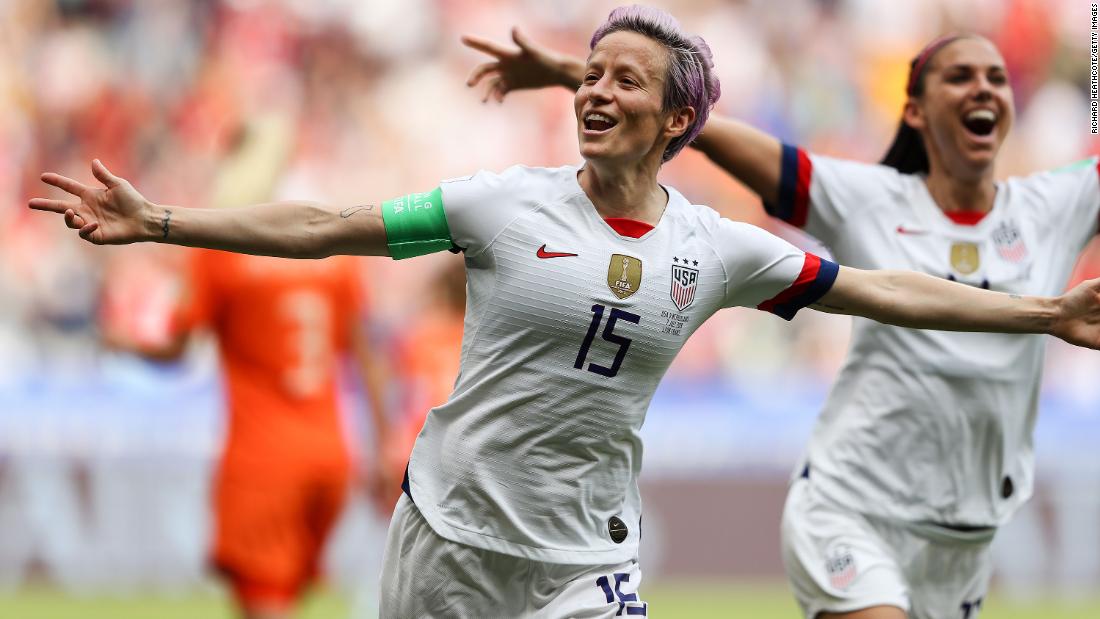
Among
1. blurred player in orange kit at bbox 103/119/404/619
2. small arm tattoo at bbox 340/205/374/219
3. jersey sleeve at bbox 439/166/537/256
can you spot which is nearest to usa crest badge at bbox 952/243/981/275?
jersey sleeve at bbox 439/166/537/256

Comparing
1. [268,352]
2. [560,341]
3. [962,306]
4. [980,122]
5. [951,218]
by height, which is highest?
[980,122]

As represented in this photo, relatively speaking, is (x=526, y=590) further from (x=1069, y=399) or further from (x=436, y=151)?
(x=436, y=151)

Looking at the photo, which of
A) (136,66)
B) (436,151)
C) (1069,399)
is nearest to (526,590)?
(1069,399)

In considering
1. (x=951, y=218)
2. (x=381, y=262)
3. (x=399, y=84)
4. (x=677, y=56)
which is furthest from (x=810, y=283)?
(x=399, y=84)

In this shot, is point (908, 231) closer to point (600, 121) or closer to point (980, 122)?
point (980, 122)

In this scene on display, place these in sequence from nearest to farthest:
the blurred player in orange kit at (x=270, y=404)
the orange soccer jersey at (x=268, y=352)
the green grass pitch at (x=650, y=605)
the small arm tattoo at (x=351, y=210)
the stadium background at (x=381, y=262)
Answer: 1. the small arm tattoo at (x=351, y=210)
2. the blurred player in orange kit at (x=270, y=404)
3. the orange soccer jersey at (x=268, y=352)
4. the green grass pitch at (x=650, y=605)
5. the stadium background at (x=381, y=262)

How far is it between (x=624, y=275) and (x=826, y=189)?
73.5 inches

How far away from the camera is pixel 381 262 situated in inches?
569

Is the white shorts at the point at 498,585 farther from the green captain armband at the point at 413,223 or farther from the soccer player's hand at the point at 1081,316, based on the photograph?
the soccer player's hand at the point at 1081,316

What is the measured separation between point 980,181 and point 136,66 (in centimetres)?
1175

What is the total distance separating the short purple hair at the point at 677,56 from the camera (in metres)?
4.91

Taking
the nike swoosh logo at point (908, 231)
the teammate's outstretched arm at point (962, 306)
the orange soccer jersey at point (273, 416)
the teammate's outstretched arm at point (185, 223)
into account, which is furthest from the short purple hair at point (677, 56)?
the orange soccer jersey at point (273, 416)

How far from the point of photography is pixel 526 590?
4996 millimetres

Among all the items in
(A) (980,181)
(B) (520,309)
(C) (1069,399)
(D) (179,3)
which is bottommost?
(C) (1069,399)
